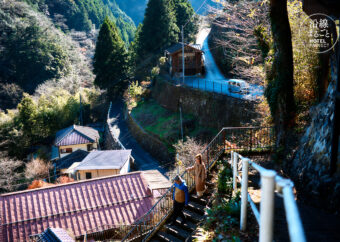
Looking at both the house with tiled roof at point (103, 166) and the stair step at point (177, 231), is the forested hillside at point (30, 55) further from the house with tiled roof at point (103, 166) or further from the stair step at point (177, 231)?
the stair step at point (177, 231)

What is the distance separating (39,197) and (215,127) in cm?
1435

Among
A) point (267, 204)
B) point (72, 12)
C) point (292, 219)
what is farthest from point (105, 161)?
point (72, 12)

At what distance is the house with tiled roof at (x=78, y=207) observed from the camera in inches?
459

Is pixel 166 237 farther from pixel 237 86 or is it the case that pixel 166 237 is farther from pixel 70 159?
pixel 70 159

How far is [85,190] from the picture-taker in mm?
13500

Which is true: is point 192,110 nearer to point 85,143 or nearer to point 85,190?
point 85,143

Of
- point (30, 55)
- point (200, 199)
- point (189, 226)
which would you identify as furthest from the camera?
point (30, 55)

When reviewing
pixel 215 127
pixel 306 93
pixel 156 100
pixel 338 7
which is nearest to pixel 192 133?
pixel 215 127

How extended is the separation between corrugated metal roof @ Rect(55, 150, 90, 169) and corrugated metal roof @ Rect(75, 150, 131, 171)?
16.0 ft

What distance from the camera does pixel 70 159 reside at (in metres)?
26.9

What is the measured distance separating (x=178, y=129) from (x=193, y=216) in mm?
17713

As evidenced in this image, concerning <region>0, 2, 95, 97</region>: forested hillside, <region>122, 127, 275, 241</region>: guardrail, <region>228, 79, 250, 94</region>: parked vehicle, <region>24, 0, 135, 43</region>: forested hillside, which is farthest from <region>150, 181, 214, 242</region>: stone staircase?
<region>24, 0, 135, 43</region>: forested hillside

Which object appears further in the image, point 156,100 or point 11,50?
point 11,50

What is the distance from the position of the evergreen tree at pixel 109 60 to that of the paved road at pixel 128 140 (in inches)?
147
